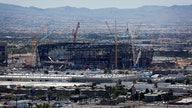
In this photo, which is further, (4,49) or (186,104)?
(4,49)

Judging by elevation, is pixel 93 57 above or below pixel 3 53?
below

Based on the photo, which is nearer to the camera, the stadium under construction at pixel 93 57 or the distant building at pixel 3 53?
the stadium under construction at pixel 93 57

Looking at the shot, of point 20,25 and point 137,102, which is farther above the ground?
point 137,102

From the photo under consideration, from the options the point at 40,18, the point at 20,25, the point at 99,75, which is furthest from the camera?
the point at 40,18

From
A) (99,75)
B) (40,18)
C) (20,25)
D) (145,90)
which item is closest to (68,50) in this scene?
(99,75)

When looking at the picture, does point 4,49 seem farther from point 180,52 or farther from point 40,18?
point 40,18

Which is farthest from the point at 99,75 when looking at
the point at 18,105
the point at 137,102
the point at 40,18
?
the point at 40,18

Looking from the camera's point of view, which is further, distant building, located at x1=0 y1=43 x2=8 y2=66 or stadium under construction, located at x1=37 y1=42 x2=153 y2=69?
distant building, located at x1=0 y1=43 x2=8 y2=66

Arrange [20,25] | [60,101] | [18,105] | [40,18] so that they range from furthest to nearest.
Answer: [40,18], [20,25], [60,101], [18,105]
